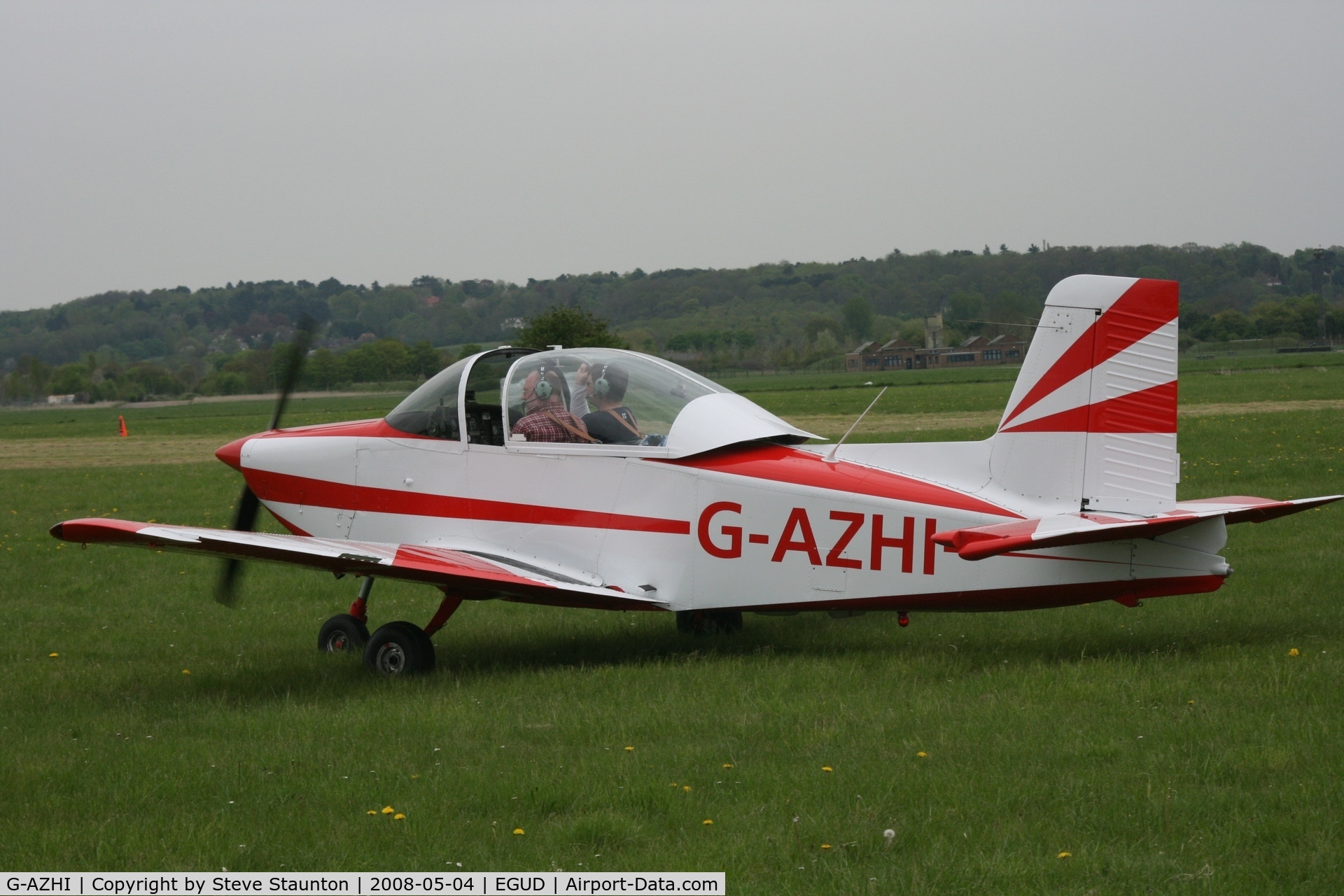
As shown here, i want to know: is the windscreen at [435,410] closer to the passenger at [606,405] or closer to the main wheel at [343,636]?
the passenger at [606,405]

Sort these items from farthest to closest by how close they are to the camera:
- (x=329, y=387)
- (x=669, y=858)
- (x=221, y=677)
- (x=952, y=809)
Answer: (x=329, y=387), (x=221, y=677), (x=952, y=809), (x=669, y=858)

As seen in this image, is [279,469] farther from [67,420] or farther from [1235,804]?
[67,420]

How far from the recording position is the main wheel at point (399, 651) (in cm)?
806

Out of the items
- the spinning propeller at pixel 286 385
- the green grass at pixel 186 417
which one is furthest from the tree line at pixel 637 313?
the spinning propeller at pixel 286 385

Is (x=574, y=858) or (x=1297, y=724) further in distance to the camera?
(x=1297, y=724)

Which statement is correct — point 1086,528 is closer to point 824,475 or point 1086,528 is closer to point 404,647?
point 824,475

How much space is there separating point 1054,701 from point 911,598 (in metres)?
1.28

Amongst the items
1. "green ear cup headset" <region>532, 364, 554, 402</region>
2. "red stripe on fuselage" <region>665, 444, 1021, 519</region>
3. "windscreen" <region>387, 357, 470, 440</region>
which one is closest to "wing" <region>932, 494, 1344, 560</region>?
"red stripe on fuselage" <region>665, 444, 1021, 519</region>

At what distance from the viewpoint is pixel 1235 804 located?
15.3 feet

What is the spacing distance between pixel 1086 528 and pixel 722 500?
88.7 inches

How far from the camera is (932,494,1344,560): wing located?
6.48 meters

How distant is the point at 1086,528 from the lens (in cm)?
651

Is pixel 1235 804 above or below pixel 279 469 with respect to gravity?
below

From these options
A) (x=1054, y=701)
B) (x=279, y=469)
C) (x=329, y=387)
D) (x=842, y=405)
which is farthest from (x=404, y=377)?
(x=1054, y=701)
